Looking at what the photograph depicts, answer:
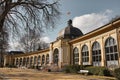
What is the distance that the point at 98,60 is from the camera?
27438 millimetres

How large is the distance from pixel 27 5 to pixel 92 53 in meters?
14.3

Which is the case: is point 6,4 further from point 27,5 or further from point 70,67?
point 70,67

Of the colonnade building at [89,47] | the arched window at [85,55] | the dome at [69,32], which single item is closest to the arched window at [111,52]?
the colonnade building at [89,47]

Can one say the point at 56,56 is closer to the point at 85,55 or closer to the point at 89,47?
the point at 85,55

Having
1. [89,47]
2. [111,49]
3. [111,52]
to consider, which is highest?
[89,47]

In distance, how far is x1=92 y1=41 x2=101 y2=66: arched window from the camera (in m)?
27.2

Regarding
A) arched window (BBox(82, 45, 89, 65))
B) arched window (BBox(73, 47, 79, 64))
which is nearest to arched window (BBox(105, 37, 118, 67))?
arched window (BBox(82, 45, 89, 65))

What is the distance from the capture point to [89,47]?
29.8 m

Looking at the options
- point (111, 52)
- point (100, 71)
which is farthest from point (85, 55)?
point (100, 71)

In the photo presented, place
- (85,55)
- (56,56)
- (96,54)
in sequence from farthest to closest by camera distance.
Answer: (56,56) < (85,55) < (96,54)

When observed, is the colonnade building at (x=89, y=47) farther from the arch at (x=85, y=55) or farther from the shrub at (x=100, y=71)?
the shrub at (x=100, y=71)

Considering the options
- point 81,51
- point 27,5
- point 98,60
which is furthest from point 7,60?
point 27,5

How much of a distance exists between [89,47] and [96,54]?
7.36 feet

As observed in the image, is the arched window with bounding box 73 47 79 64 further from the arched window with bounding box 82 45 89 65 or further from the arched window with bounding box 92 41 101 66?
the arched window with bounding box 92 41 101 66
